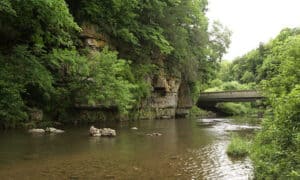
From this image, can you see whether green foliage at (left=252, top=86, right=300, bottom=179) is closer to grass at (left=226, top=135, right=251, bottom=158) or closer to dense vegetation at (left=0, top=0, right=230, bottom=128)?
grass at (left=226, top=135, right=251, bottom=158)

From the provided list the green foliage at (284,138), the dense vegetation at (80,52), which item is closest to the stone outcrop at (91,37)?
the dense vegetation at (80,52)

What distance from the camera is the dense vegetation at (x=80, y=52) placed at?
1967 centimetres

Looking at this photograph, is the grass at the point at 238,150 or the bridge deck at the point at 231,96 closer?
the grass at the point at 238,150

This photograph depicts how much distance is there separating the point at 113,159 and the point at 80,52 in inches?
626

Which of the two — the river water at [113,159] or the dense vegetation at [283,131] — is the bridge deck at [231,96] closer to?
the river water at [113,159]

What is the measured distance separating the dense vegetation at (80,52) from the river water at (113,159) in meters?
4.45

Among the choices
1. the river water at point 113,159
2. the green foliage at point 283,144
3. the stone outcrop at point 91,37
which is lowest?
the river water at point 113,159

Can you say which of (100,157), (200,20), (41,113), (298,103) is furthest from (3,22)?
(200,20)

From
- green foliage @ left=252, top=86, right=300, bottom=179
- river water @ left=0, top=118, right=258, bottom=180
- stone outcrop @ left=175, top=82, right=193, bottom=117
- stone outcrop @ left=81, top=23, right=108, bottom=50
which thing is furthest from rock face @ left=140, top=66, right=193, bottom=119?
green foliage @ left=252, top=86, right=300, bottom=179

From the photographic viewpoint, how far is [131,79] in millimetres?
31172

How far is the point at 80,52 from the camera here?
2722 centimetres

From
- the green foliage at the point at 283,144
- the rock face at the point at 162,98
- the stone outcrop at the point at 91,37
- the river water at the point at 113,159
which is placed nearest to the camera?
the green foliage at the point at 283,144

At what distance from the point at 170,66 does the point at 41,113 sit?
18.5m

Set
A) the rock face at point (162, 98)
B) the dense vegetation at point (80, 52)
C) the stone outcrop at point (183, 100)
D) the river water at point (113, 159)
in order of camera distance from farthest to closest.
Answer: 1. the stone outcrop at point (183, 100)
2. the rock face at point (162, 98)
3. the dense vegetation at point (80, 52)
4. the river water at point (113, 159)
